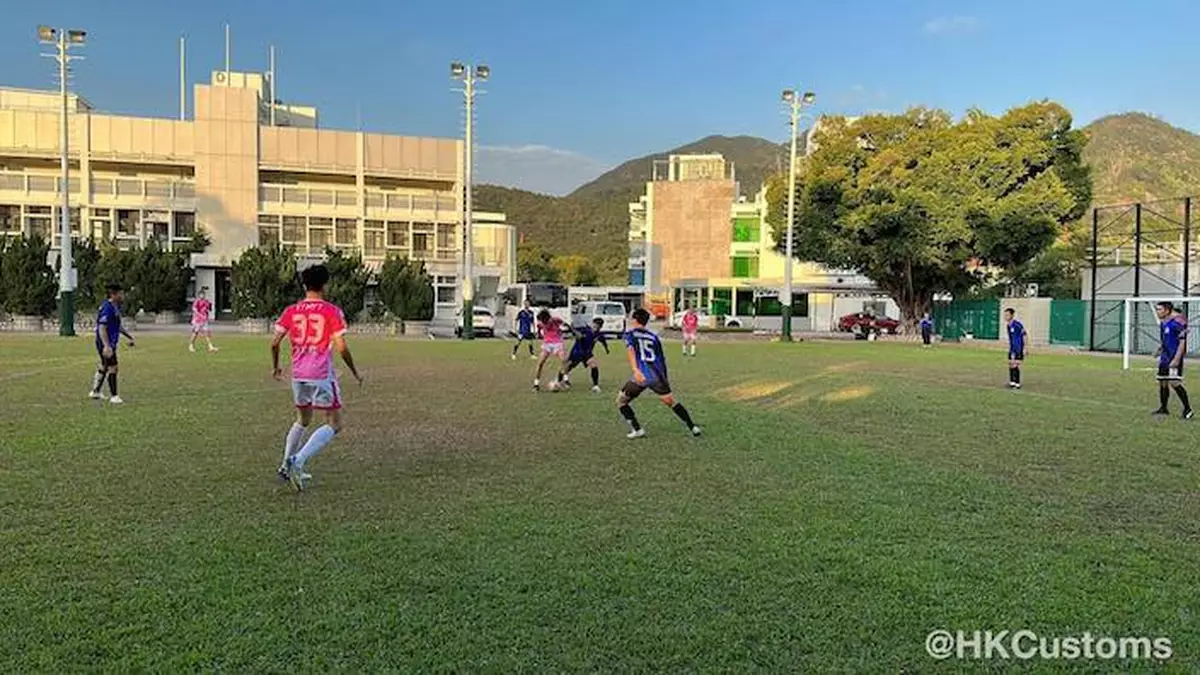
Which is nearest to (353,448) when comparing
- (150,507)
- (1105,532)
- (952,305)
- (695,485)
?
(150,507)

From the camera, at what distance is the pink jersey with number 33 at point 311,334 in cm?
764

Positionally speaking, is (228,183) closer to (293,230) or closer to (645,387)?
(293,230)

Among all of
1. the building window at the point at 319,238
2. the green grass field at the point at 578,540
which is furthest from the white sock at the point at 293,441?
the building window at the point at 319,238

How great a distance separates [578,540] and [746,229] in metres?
70.9

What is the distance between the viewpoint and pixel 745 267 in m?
75.3

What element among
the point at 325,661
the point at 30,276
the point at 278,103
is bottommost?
the point at 325,661

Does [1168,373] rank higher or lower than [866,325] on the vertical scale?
lower

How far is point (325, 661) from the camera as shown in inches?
160

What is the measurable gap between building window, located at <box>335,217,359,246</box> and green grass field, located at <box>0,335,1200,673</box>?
142 ft

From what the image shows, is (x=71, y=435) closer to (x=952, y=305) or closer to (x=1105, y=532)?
(x=1105, y=532)

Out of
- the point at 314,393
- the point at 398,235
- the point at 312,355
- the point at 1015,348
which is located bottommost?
the point at 314,393

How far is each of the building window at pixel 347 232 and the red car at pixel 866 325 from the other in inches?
1175

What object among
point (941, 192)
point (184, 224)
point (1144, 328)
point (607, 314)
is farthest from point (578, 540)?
point (184, 224)

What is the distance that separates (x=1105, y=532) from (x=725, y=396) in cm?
950
